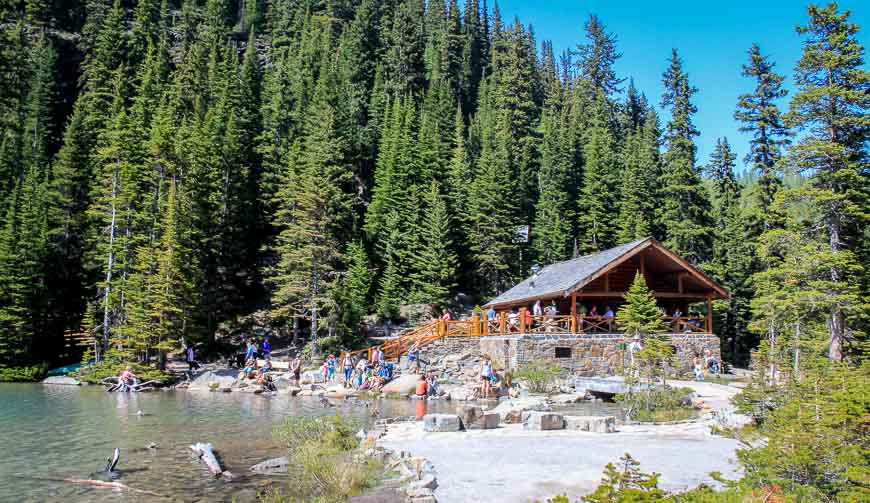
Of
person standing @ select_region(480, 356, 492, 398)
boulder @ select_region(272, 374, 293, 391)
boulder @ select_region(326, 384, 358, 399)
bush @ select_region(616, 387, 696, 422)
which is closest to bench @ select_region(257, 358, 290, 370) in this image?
boulder @ select_region(272, 374, 293, 391)

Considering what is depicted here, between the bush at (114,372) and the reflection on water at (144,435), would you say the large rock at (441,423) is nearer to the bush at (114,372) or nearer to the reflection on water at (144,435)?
the reflection on water at (144,435)

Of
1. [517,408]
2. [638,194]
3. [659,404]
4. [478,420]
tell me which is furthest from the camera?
[638,194]

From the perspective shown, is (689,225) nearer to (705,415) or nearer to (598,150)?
(598,150)

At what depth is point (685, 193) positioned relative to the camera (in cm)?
4244

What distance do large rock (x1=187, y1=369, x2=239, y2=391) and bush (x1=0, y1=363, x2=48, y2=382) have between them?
33.3 ft

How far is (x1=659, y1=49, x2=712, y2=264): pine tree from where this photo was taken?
41.7 metres

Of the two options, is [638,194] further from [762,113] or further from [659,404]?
[659,404]

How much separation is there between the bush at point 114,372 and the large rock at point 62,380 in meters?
0.26

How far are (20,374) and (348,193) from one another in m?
25.5

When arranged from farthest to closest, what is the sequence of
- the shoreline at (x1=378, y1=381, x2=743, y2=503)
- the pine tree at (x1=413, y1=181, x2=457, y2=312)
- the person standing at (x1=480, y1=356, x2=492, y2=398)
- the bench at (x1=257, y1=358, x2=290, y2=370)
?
the pine tree at (x1=413, y1=181, x2=457, y2=312), the bench at (x1=257, y1=358, x2=290, y2=370), the person standing at (x1=480, y1=356, x2=492, y2=398), the shoreline at (x1=378, y1=381, x2=743, y2=503)

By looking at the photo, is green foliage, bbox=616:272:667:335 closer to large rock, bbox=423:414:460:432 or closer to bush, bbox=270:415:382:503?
large rock, bbox=423:414:460:432

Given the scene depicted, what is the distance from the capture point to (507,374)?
25109 millimetres

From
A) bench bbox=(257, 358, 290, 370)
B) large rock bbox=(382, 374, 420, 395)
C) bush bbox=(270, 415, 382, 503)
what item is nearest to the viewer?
bush bbox=(270, 415, 382, 503)

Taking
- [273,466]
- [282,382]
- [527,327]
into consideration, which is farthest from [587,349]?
[273,466]
